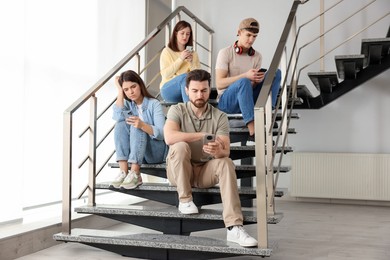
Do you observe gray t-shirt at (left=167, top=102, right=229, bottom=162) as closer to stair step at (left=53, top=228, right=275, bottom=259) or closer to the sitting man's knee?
the sitting man's knee

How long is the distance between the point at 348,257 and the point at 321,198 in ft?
9.30

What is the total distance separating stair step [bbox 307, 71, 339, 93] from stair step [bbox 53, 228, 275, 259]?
7.86ft

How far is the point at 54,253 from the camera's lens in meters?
3.15

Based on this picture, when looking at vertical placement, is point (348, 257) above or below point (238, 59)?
below

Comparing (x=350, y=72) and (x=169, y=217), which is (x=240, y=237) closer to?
(x=169, y=217)

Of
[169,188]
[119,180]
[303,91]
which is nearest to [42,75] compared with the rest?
[119,180]

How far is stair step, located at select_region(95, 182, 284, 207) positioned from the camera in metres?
3.02

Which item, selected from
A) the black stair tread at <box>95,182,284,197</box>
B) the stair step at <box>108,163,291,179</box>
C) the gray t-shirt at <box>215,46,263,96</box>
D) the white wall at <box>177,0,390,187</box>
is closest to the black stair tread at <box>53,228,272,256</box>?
the black stair tread at <box>95,182,284,197</box>

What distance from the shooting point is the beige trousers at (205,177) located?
8.92 ft

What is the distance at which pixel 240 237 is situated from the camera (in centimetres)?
266

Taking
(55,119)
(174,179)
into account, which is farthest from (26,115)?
(174,179)

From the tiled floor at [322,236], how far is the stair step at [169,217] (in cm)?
24

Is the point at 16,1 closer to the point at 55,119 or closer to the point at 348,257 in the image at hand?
the point at 55,119

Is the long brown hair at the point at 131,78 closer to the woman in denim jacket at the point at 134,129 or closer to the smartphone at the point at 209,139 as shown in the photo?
the woman in denim jacket at the point at 134,129
